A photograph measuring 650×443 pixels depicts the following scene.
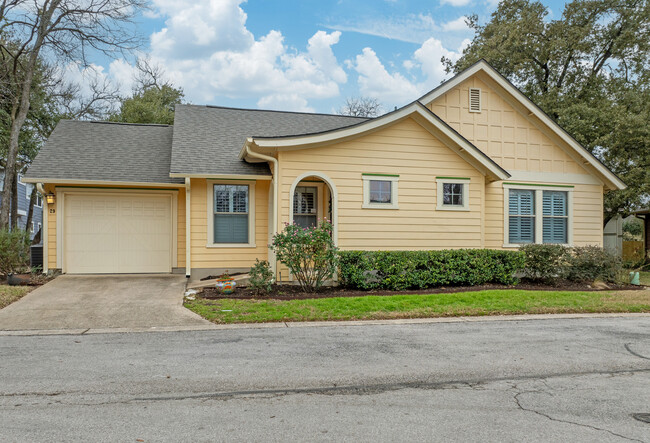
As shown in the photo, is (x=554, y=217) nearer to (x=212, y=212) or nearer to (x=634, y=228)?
(x=212, y=212)

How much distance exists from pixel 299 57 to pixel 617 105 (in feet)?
53.1

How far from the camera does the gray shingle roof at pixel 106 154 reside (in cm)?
1230

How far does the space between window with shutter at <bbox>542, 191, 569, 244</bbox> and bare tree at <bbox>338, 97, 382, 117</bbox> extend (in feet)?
83.7

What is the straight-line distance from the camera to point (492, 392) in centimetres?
434

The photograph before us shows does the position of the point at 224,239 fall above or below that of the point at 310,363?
above

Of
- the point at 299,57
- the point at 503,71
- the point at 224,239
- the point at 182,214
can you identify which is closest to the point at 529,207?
the point at 224,239

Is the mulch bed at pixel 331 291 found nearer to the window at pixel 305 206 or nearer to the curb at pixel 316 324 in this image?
the curb at pixel 316 324

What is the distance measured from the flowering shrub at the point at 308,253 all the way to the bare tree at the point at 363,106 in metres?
29.5

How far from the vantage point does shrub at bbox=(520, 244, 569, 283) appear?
38.8 feet

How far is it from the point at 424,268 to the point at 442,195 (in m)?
2.38

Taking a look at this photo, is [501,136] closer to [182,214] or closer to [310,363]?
[182,214]

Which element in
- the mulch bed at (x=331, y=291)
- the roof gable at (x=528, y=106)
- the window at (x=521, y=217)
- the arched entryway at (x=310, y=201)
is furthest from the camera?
the window at (x=521, y=217)

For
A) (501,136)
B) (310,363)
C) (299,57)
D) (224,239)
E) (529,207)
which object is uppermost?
(299,57)

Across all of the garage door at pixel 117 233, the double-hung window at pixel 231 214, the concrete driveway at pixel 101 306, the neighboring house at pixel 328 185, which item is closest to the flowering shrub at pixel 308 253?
the neighboring house at pixel 328 185
